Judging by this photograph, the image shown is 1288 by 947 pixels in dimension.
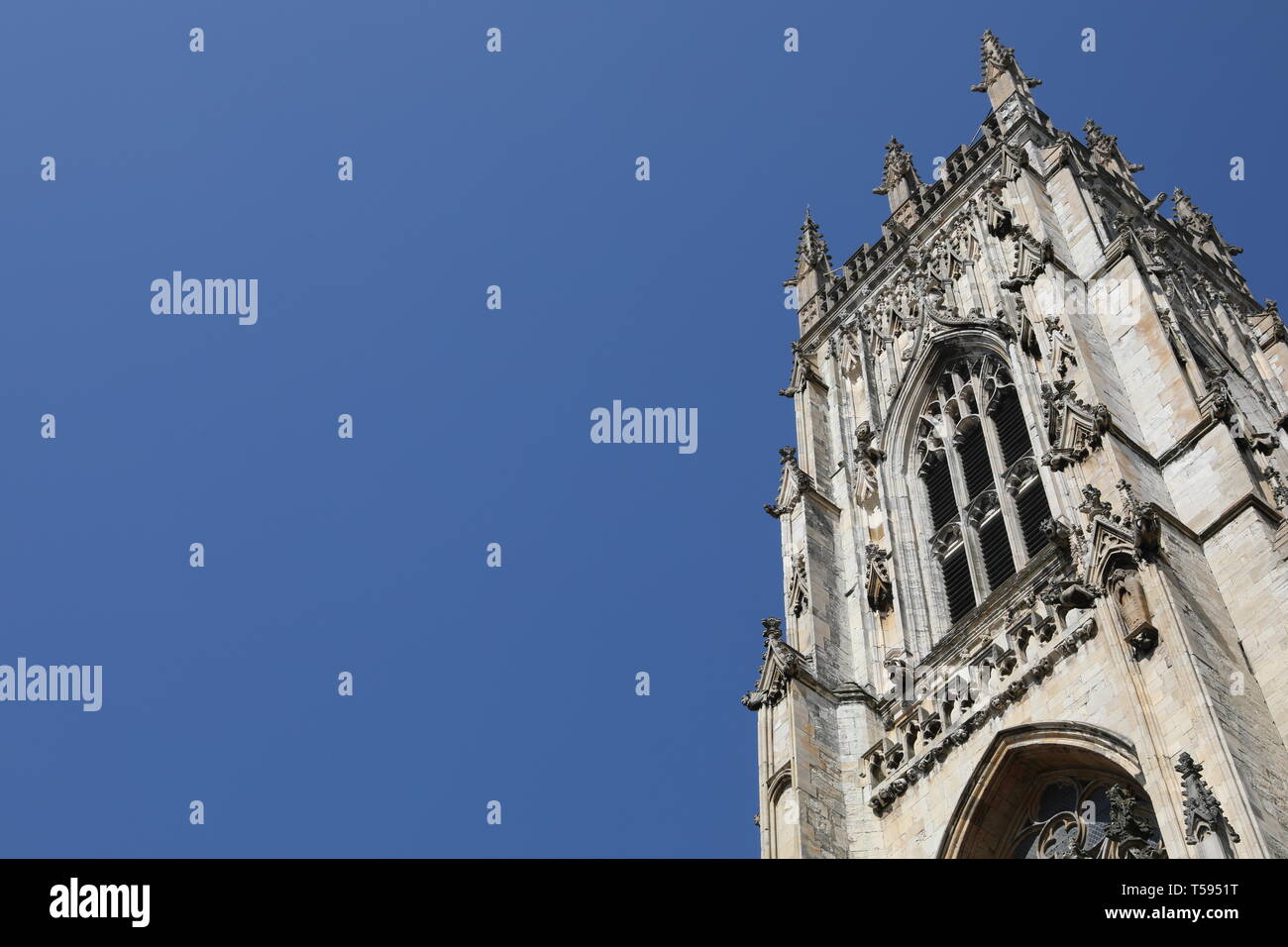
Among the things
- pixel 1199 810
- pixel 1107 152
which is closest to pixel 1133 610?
pixel 1199 810

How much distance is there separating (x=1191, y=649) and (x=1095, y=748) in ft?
7.53

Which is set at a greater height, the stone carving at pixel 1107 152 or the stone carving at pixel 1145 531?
the stone carving at pixel 1107 152

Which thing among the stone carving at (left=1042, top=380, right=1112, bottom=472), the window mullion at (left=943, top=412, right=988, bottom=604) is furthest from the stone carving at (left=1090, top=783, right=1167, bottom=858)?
the window mullion at (left=943, top=412, right=988, bottom=604)

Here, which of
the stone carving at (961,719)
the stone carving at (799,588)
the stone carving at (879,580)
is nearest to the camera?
the stone carving at (961,719)

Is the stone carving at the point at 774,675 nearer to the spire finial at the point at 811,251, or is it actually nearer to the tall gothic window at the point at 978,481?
the tall gothic window at the point at 978,481

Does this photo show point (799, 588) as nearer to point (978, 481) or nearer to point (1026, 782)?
point (978, 481)

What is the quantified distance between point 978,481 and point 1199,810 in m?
12.8

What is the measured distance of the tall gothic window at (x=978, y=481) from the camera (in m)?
26.6

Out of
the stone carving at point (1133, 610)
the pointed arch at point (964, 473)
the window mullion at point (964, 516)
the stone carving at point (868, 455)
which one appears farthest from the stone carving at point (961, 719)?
the stone carving at point (868, 455)

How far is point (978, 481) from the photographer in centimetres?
2900

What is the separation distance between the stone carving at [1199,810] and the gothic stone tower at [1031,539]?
0.12 feet

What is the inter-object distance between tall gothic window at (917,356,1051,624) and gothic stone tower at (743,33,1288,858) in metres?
0.05
